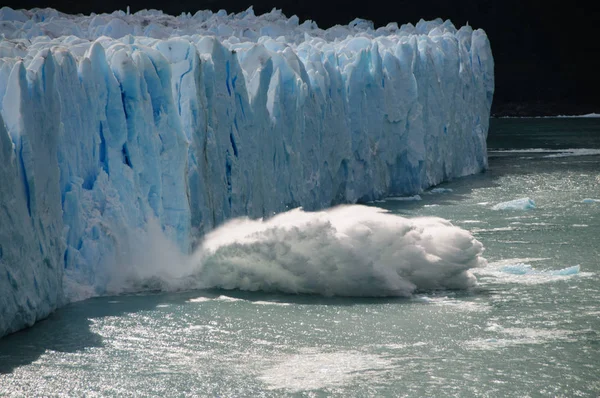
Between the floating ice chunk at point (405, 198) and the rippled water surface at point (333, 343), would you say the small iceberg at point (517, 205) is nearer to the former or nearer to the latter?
the floating ice chunk at point (405, 198)

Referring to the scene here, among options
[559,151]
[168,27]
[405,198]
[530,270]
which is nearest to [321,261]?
[530,270]

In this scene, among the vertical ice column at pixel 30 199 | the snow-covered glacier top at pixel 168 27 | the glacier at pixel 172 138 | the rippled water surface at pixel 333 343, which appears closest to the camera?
the rippled water surface at pixel 333 343

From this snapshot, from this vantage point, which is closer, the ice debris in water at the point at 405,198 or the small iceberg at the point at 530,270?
the small iceberg at the point at 530,270

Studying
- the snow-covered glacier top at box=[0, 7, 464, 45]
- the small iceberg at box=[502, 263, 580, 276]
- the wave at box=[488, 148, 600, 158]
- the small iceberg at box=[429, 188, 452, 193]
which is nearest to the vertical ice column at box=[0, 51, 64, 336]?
the small iceberg at box=[502, 263, 580, 276]

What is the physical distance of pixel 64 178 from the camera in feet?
29.9

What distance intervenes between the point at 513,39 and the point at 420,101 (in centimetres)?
2918

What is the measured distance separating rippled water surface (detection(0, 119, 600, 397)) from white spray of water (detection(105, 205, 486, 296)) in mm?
236

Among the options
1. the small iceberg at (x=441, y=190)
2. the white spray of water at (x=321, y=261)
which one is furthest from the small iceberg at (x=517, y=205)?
the white spray of water at (x=321, y=261)

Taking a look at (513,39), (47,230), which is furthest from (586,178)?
(513,39)

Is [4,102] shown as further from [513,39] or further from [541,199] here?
[513,39]

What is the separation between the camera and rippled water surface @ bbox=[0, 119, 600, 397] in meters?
6.71

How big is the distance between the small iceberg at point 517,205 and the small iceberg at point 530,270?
487 centimetres

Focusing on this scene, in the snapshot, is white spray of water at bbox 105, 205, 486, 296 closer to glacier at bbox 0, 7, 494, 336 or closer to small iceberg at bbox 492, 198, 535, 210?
glacier at bbox 0, 7, 494, 336

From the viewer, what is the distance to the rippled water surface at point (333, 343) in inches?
264
